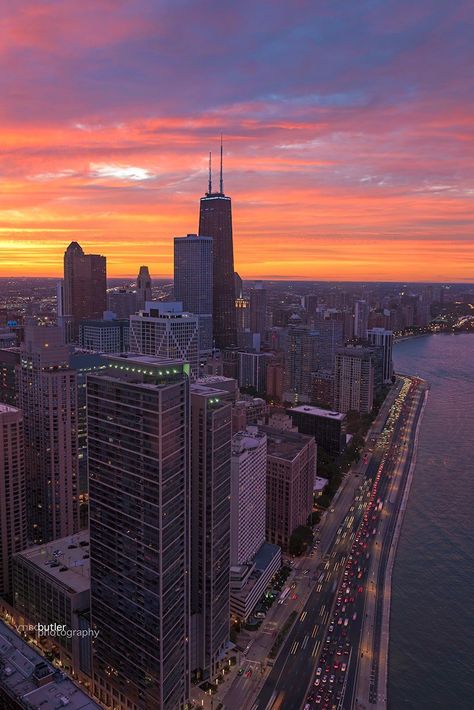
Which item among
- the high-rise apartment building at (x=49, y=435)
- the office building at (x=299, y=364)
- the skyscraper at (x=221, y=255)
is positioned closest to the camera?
the high-rise apartment building at (x=49, y=435)

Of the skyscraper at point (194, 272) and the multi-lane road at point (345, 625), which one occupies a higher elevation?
the skyscraper at point (194, 272)

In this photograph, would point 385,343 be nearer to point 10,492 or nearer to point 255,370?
point 255,370

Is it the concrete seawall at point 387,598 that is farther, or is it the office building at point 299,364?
the office building at point 299,364

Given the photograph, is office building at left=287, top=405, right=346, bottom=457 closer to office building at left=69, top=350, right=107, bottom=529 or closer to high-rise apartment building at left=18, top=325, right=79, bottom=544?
office building at left=69, top=350, right=107, bottom=529

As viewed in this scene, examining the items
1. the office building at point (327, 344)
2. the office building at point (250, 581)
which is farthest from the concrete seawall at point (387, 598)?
the office building at point (327, 344)

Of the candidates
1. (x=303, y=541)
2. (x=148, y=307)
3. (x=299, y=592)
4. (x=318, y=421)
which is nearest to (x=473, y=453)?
(x=318, y=421)

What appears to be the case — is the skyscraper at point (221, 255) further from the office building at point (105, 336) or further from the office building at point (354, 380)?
the office building at point (354, 380)

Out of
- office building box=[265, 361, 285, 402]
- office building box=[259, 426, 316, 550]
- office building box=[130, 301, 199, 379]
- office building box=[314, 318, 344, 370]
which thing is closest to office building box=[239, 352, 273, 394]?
office building box=[265, 361, 285, 402]
